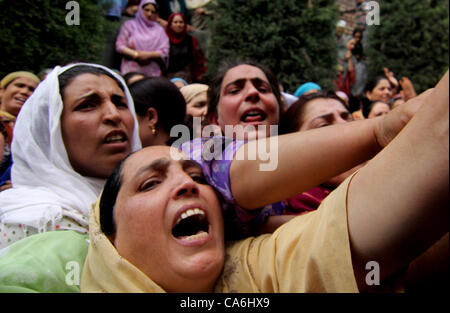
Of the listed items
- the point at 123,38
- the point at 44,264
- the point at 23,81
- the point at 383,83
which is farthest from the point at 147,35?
the point at 44,264

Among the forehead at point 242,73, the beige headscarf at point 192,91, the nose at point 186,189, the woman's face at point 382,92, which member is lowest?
the woman's face at point 382,92

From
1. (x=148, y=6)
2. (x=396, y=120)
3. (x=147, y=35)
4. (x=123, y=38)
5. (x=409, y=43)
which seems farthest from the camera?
(x=409, y=43)

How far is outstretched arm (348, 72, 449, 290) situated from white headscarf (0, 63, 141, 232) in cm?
145

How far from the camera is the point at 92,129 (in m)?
1.98

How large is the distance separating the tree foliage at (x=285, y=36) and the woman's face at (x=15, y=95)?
3.40m

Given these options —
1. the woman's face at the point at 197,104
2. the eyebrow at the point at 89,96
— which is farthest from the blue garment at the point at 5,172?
the woman's face at the point at 197,104

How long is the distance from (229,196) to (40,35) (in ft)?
14.0

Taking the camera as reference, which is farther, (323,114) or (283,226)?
(323,114)

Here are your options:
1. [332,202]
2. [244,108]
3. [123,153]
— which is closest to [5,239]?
[123,153]

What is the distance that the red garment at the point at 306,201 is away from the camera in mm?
1698

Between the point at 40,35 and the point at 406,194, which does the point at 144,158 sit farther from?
the point at 40,35

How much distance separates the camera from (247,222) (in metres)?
1.42

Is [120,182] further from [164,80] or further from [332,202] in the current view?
[164,80]

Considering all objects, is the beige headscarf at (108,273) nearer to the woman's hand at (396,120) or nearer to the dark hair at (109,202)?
the dark hair at (109,202)
